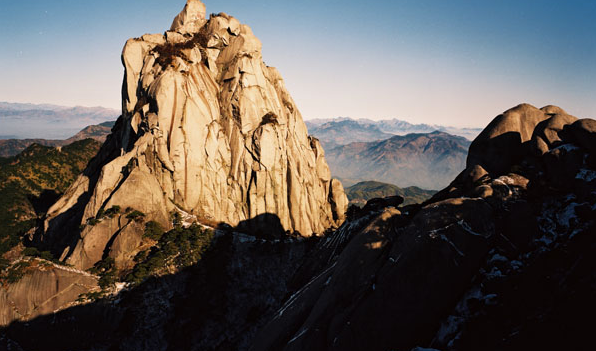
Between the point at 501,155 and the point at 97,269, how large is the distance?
214 feet

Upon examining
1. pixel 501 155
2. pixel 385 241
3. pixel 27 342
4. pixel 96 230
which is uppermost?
pixel 501 155

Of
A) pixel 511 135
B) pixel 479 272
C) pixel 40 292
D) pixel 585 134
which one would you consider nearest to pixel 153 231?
pixel 40 292

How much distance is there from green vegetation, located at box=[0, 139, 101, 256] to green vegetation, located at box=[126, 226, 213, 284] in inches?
1490

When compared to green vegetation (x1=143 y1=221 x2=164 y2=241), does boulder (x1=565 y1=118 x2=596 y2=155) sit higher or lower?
higher

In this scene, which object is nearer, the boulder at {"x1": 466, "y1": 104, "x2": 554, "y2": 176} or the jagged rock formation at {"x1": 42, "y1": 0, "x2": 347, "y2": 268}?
the boulder at {"x1": 466, "y1": 104, "x2": 554, "y2": 176}

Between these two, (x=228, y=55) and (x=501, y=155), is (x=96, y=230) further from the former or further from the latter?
(x=501, y=155)

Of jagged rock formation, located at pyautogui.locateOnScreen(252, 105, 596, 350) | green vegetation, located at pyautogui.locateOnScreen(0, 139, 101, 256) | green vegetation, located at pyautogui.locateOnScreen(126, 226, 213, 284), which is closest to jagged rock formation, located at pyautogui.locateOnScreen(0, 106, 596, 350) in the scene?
jagged rock formation, located at pyautogui.locateOnScreen(252, 105, 596, 350)

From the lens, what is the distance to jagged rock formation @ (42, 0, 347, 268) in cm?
5753

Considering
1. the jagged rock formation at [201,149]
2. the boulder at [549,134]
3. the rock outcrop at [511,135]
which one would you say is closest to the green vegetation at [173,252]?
the jagged rock formation at [201,149]

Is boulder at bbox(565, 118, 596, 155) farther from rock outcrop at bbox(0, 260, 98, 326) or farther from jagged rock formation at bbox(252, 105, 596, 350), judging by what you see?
rock outcrop at bbox(0, 260, 98, 326)

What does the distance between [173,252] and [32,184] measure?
79.2m

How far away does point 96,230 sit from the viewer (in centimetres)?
4925

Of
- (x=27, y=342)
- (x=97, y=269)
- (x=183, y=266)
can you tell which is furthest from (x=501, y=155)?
(x=27, y=342)

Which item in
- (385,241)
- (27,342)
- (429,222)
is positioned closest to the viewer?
(429,222)
